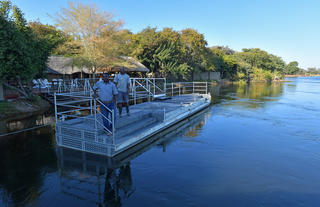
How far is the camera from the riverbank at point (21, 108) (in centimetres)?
1225

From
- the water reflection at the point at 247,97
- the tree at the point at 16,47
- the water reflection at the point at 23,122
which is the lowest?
the water reflection at the point at 23,122

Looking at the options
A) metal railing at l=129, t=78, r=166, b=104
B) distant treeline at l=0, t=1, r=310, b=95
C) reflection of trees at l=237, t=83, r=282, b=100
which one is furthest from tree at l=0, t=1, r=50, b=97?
reflection of trees at l=237, t=83, r=282, b=100

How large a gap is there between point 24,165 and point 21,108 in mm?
9356

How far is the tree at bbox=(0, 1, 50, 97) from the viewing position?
1138cm

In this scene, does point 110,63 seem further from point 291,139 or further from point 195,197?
point 195,197

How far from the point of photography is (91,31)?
74.5 feet

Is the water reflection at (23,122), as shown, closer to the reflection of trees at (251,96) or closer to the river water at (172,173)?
the river water at (172,173)

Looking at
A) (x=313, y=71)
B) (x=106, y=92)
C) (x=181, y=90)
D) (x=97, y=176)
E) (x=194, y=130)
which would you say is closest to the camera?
(x=97, y=176)

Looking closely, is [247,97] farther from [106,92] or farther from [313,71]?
[313,71]

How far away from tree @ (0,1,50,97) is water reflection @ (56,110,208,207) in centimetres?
794

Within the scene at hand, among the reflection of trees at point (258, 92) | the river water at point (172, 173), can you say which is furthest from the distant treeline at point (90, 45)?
the reflection of trees at point (258, 92)

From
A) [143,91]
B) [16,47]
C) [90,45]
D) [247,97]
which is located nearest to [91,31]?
[90,45]

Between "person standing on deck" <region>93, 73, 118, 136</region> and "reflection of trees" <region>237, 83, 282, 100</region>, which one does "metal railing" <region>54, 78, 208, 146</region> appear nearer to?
"person standing on deck" <region>93, 73, 118, 136</region>

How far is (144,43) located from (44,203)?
105ft
